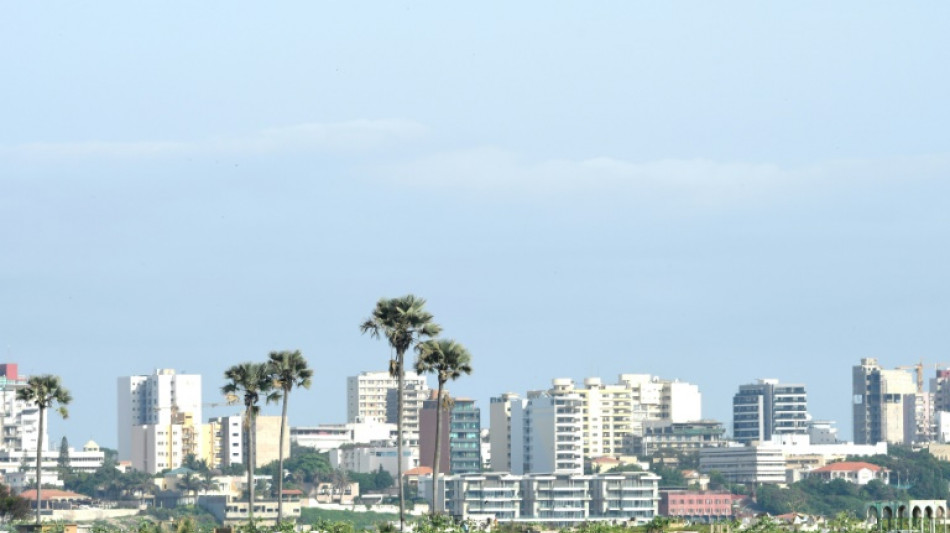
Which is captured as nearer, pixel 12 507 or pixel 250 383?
pixel 250 383

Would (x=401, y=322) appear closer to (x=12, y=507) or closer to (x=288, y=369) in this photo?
(x=288, y=369)

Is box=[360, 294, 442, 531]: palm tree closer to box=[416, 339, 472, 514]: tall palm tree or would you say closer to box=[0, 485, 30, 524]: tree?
box=[416, 339, 472, 514]: tall palm tree

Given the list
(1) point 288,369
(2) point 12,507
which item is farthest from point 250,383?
(2) point 12,507

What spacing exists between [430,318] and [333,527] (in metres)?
14.5

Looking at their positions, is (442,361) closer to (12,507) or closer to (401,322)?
(401,322)

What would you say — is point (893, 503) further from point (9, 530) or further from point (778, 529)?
point (9, 530)

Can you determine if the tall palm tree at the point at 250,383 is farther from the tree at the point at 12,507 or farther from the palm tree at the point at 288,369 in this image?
the tree at the point at 12,507

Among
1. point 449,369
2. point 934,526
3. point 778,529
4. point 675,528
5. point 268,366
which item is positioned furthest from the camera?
point 268,366

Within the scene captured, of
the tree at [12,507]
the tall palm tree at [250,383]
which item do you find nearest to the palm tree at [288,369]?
the tall palm tree at [250,383]

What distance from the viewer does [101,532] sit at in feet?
347

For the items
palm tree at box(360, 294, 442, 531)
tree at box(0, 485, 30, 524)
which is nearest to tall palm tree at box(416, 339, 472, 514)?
palm tree at box(360, 294, 442, 531)

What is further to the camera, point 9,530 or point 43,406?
point 43,406

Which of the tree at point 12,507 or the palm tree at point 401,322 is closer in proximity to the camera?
the palm tree at point 401,322

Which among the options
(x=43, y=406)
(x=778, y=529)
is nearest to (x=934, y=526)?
(x=778, y=529)
